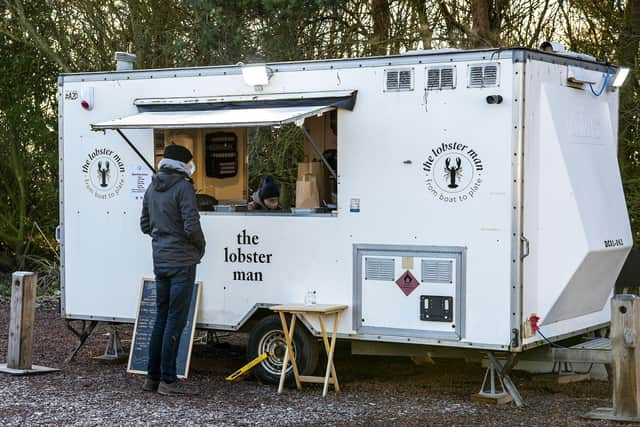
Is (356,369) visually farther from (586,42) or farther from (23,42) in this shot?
(23,42)

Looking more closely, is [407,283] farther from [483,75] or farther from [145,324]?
[145,324]

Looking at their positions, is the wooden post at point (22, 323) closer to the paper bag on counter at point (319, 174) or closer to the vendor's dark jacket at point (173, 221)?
the vendor's dark jacket at point (173, 221)

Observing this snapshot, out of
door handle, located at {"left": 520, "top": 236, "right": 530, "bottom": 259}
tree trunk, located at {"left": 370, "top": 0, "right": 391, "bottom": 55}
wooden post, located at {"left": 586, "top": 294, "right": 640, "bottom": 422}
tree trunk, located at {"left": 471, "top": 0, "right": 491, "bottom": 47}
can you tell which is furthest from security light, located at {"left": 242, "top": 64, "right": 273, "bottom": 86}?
tree trunk, located at {"left": 370, "top": 0, "right": 391, "bottom": 55}

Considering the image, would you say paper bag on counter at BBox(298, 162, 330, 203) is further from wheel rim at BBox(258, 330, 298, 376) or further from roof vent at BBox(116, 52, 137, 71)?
roof vent at BBox(116, 52, 137, 71)

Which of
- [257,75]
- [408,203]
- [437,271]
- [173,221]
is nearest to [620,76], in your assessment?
[408,203]

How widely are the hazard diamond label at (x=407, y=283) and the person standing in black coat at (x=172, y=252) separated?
5.13 ft

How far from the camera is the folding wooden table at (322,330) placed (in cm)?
832

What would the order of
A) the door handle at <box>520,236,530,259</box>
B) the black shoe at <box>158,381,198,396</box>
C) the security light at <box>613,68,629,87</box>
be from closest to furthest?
1. the door handle at <box>520,236,530,259</box>
2. the black shoe at <box>158,381,198,396</box>
3. the security light at <box>613,68,629,87</box>

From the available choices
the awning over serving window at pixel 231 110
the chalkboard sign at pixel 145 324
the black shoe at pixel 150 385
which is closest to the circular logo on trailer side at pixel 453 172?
the awning over serving window at pixel 231 110

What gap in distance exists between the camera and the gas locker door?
798cm

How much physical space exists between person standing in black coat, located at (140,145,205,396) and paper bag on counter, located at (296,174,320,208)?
1.06m

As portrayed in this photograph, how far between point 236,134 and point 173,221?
2.11 m

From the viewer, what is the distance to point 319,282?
28.1 ft

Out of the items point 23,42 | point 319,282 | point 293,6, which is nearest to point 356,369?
point 319,282
